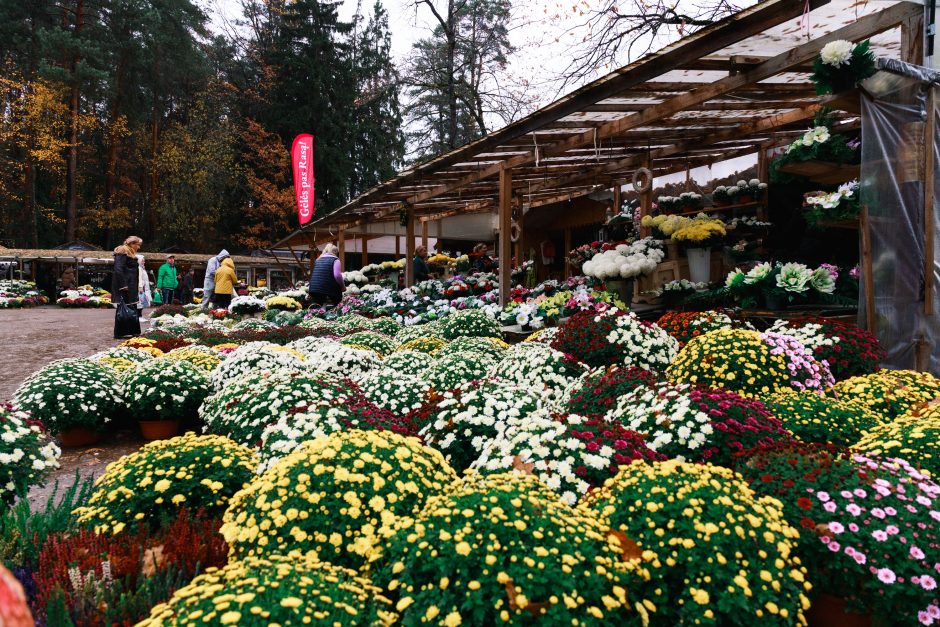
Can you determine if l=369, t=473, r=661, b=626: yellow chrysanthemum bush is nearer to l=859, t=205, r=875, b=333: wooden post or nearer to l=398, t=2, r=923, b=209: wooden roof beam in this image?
l=859, t=205, r=875, b=333: wooden post

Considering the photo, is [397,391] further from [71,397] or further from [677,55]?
[677,55]

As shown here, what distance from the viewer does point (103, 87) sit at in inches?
1324

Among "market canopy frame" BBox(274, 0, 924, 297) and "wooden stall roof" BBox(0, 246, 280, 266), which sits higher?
"market canopy frame" BBox(274, 0, 924, 297)

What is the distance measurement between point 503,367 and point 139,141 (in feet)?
129

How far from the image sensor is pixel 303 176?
65.7 feet

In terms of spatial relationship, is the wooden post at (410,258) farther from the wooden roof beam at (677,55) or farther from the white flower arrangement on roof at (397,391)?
the white flower arrangement on roof at (397,391)

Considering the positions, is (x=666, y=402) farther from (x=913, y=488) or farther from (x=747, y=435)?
(x=913, y=488)

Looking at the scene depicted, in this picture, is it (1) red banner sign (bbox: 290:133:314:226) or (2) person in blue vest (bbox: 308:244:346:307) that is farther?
(1) red banner sign (bbox: 290:133:314:226)

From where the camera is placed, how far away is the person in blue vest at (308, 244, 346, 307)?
1241 cm

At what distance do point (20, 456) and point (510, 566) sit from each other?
2.65 meters

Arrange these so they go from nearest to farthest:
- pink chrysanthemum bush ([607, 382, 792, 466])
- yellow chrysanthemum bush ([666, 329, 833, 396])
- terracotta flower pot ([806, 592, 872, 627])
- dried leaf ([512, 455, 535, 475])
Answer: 1. terracotta flower pot ([806, 592, 872, 627])
2. dried leaf ([512, 455, 535, 475])
3. pink chrysanthemum bush ([607, 382, 792, 466])
4. yellow chrysanthemum bush ([666, 329, 833, 396])

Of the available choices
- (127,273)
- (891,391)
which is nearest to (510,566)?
(891,391)

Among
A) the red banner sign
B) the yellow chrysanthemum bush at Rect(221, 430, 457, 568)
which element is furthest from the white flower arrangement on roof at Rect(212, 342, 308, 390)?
the red banner sign

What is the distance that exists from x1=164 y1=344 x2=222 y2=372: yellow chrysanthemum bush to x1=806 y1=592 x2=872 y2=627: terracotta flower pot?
5157 mm
